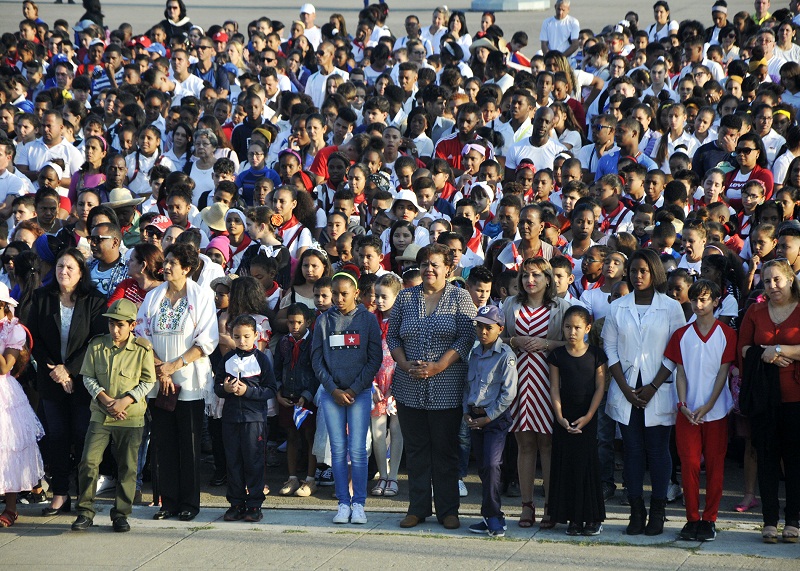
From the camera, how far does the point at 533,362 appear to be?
8234 mm

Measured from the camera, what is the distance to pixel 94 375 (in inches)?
327

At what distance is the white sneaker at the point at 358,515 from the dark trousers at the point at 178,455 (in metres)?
1.15


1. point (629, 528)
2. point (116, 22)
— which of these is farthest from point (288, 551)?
A: point (116, 22)

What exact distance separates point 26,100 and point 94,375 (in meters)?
10.7

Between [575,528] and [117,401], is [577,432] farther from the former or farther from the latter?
[117,401]

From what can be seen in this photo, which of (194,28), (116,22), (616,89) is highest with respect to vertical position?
(116,22)

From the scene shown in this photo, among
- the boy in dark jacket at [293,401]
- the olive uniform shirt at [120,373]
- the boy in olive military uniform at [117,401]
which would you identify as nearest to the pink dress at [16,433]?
the boy in olive military uniform at [117,401]

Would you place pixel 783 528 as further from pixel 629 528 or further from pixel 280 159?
pixel 280 159

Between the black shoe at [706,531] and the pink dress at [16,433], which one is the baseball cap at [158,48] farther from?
the black shoe at [706,531]

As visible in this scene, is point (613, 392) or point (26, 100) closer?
point (613, 392)

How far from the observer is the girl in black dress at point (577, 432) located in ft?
25.9

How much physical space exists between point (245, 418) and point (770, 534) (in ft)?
11.9

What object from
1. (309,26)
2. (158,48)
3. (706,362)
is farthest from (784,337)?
(158,48)

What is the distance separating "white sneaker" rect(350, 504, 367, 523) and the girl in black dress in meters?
1.32
